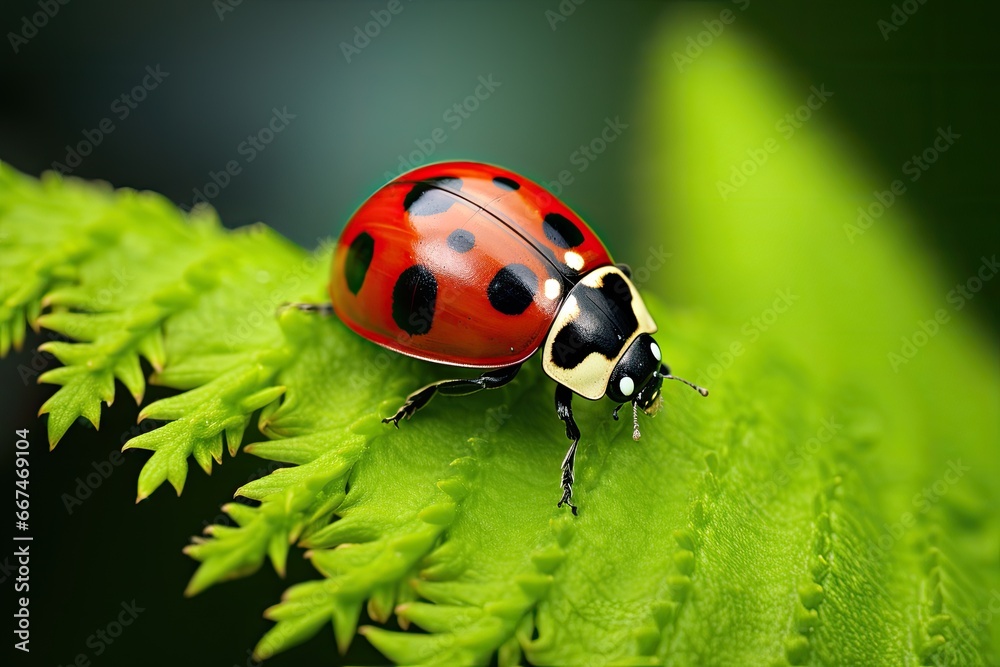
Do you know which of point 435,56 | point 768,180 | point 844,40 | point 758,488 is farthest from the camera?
point 435,56

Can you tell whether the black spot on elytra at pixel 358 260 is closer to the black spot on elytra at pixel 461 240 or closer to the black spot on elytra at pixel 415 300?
the black spot on elytra at pixel 415 300

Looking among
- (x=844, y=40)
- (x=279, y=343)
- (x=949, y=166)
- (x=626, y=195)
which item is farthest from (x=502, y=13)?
(x=279, y=343)

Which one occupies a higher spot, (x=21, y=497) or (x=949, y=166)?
(x=949, y=166)

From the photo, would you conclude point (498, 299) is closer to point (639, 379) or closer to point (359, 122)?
point (639, 379)

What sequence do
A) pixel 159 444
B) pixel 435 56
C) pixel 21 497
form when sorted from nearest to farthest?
1. pixel 159 444
2. pixel 21 497
3. pixel 435 56

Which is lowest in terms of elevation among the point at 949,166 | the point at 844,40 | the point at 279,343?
the point at 279,343

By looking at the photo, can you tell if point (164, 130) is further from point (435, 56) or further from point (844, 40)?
point (844, 40)
